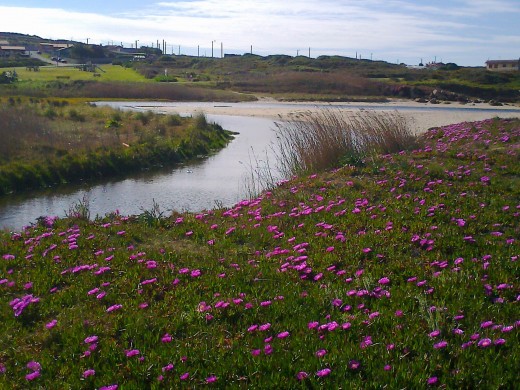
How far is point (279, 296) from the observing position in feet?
17.2

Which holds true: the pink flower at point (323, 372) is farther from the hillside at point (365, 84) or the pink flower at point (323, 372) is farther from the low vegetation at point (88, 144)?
the hillside at point (365, 84)

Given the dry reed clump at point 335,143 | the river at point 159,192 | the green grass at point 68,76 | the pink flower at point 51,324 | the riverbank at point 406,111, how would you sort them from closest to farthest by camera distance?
the pink flower at point 51,324
the dry reed clump at point 335,143
the river at point 159,192
the riverbank at point 406,111
the green grass at point 68,76

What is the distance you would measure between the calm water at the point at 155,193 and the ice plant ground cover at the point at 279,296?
3833 mm

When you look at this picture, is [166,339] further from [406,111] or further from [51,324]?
[406,111]

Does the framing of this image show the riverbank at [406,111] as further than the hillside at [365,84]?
No

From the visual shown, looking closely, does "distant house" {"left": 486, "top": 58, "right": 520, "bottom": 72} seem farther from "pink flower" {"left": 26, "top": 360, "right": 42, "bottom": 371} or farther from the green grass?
"pink flower" {"left": 26, "top": 360, "right": 42, "bottom": 371}

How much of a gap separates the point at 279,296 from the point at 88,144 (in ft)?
60.8

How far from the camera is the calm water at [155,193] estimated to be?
14.1m

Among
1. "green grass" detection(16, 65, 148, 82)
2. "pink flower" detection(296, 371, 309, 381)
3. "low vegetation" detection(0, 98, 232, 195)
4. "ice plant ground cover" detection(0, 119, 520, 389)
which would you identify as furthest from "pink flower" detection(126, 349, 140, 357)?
"green grass" detection(16, 65, 148, 82)

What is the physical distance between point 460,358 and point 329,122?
11.0 metres

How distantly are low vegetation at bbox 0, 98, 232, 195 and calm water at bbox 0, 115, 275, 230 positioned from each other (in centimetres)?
89

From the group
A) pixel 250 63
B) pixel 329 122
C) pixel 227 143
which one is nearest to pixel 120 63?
pixel 250 63

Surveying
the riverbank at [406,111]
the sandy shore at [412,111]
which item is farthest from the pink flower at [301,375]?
the sandy shore at [412,111]

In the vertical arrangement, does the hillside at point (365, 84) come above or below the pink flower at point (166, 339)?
above
